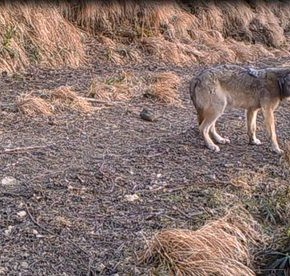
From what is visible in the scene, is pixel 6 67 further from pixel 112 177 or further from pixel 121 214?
pixel 121 214

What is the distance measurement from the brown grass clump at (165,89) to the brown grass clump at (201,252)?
4.36 meters

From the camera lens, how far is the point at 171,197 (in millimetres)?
5281

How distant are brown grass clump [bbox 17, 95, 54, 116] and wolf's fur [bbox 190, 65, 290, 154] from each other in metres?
2.08

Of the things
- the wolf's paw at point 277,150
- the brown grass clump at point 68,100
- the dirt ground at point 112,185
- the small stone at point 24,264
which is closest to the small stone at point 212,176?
the dirt ground at point 112,185

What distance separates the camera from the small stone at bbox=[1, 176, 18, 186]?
540cm

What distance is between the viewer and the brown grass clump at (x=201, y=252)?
4238 millimetres

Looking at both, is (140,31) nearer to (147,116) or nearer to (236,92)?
(147,116)

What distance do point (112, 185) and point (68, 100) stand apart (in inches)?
122

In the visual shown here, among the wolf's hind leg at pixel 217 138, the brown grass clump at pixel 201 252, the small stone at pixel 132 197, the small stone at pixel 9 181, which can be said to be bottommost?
the small stone at pixel 9 181

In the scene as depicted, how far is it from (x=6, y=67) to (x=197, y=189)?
5.48 meters

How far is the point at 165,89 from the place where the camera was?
29.8ft

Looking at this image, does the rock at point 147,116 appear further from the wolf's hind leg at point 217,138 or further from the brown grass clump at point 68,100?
the wolf's hind leg at point 217,138

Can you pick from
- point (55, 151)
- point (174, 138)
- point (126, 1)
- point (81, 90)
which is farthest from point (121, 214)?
point (126, 1)

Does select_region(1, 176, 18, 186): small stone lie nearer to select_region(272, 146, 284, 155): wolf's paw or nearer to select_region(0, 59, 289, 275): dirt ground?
select_region(0, 59, 289, 275): dirt ground
